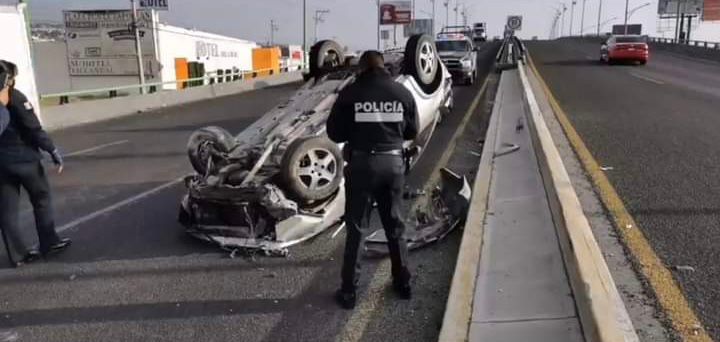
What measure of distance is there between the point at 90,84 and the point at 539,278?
42521 mm

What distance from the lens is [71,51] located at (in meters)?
40.7

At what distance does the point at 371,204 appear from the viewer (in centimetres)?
424

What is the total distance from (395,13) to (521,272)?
234 ft

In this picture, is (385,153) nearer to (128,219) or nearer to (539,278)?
(539,278)

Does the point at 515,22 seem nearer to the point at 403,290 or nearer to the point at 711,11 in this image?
the point at 711,11

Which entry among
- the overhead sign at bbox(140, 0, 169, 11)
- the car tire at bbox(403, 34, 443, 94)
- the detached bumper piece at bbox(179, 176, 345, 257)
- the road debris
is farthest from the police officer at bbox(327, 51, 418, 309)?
the overhead sign at bbox(140, 0, 169, 11)

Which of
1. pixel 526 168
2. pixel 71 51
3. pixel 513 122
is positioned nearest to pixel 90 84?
pixel 71 51

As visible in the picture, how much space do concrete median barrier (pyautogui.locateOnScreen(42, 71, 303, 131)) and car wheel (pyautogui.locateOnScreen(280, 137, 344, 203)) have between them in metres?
12.2

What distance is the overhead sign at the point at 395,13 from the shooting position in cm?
7200

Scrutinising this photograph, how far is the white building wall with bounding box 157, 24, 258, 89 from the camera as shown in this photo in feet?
129

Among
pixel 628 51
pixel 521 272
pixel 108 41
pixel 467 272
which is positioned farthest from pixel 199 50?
pixel 521 272

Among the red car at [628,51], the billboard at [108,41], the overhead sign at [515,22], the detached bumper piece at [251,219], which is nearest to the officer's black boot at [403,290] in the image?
the detached bumper piece at [251,219]

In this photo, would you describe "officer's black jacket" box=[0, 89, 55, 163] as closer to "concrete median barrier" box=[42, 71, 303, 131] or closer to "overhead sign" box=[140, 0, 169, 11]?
"concrete median barrier" box=[42, 71, 303, 131]

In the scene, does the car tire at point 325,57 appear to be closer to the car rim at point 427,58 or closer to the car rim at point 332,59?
the car rim at point 332,59
